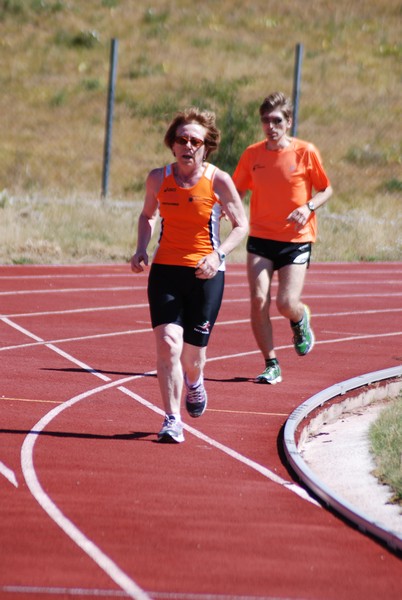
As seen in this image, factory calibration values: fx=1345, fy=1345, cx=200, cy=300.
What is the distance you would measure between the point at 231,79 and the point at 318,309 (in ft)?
112

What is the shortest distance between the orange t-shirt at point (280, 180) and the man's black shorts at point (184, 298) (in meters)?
2.11

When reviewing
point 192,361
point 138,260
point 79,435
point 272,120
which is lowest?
point 79,435

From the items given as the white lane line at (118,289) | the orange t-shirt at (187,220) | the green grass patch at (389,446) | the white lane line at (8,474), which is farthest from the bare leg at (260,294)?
the white lane line at (118,289)

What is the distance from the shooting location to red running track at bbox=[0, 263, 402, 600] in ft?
18.5

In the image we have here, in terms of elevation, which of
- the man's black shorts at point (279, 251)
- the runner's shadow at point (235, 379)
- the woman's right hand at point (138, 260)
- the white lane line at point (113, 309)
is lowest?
the white lane line at point (113, 309)

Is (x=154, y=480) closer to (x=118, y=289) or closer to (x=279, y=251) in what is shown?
(x=279, y=251)

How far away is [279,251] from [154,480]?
3.54 metres

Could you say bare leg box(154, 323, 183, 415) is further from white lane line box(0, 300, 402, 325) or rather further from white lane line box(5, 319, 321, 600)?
white lane line box(0, 300, 402, 325)

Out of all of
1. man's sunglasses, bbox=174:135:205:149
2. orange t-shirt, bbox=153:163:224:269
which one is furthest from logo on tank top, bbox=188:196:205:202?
man's sunglasses, bbox=174:135:205:149

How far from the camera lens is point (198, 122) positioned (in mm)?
8297

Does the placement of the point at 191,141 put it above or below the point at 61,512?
above

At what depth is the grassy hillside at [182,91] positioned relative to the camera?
36844 mm

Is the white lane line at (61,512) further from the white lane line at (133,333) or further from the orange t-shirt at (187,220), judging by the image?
the white lane line at (133,333)

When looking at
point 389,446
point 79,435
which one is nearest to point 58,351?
point 79,435
